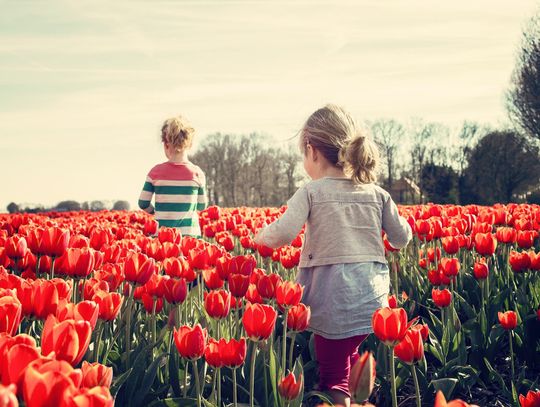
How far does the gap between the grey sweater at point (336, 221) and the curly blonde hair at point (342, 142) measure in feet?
0.36

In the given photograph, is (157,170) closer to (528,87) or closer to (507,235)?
(507,235)

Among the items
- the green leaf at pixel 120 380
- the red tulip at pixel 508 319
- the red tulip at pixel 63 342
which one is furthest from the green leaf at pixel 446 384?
the red tulip at pixel 63 342

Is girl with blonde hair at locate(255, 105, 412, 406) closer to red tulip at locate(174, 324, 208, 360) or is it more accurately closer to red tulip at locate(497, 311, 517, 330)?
red tulip at locate(497, 311, 517, 330)

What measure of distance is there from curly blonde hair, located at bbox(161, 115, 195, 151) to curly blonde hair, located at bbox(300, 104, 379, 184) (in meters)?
2.67

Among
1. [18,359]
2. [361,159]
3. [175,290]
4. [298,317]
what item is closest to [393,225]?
[361,159]

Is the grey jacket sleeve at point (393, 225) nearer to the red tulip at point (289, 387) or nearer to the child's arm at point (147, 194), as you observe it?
the red tulip at point (289, 387)

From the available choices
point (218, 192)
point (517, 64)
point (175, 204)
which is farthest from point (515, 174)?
point (175, 204)

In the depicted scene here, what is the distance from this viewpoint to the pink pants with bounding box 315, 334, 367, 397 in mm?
3770

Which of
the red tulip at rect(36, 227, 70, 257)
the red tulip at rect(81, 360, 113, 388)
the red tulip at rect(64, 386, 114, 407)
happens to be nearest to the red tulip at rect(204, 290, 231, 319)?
the red tulip at rect(36, 227, 70, 257)

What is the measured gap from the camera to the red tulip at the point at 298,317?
3.24 m

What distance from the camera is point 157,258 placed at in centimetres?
421

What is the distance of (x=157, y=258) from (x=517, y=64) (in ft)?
113

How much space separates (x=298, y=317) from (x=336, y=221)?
85cm

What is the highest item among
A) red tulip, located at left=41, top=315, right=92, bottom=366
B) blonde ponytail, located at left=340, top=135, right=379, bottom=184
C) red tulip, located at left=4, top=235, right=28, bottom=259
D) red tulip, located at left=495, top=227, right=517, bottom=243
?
blonde ponytail, located at left=340, top=135, right=379, bottom=184
